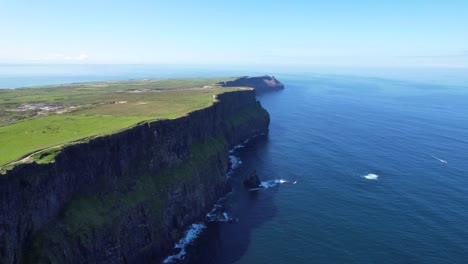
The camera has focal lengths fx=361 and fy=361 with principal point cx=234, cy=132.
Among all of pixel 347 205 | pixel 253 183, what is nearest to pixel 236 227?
pixel 253 183

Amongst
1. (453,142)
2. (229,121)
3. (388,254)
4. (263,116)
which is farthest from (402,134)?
(388,254)

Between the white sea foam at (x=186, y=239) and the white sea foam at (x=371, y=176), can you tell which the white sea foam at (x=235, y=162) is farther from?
the white sea foam at (x=371, y=176)

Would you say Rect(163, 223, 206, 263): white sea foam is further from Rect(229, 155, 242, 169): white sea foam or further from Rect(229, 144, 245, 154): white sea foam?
Rect(229, 144, 245, 154): white sea foam

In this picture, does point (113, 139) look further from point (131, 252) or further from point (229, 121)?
point (229, 121)

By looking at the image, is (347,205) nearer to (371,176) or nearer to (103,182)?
(371,176)

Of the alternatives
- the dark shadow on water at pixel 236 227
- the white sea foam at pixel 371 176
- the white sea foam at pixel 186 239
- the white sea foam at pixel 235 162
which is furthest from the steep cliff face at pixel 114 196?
the white sea foam at pixel 371 176

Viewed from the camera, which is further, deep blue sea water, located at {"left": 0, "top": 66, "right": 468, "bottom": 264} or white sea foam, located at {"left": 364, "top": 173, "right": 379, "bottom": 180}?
white sea foam, located at {"left": 364, "top": 173, "right": 379, "bottom": 180}

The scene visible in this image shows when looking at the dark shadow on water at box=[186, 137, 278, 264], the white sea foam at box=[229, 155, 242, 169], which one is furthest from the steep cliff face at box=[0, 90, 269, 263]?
the white sea foam at box=[229, 155, 242, 169]
